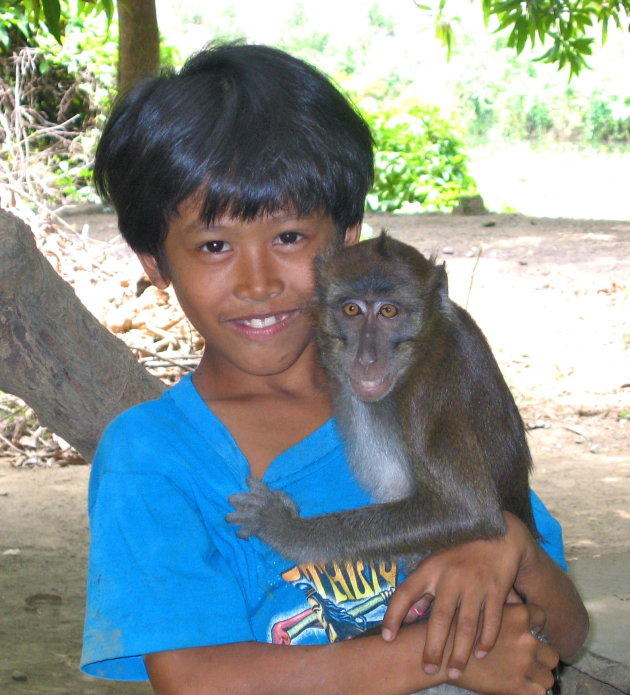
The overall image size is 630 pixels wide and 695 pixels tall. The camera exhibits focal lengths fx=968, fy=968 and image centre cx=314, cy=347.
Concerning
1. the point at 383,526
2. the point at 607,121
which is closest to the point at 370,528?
the point at 383,526

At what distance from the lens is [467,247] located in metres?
12.1

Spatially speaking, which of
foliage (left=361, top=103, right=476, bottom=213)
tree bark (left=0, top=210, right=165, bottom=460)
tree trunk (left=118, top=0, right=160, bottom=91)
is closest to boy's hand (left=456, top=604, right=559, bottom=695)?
tree bark (left=0, top=210, right=165, bottom=460)

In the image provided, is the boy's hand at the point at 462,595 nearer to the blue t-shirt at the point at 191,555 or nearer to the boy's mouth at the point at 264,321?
the blue t-shirt at the point at 191,555

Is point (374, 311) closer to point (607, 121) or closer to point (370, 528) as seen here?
point (370, 528)

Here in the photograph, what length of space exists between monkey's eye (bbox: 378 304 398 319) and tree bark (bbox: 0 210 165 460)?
1332 mm

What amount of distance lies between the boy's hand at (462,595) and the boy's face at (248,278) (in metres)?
0.66

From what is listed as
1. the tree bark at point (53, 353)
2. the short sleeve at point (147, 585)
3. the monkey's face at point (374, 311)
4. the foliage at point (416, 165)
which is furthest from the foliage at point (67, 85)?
the short sleeve at point (147, 585)

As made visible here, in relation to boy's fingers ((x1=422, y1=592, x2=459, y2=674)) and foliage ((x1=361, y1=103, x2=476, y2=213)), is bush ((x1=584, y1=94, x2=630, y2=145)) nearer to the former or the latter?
foliage ((x1=361, y1=103, x2=476, y2=213))

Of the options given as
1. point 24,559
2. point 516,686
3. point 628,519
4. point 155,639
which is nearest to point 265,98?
point 155,639

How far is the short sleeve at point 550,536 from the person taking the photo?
8.96 ft

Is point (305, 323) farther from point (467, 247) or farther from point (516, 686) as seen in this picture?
point (467, 247)

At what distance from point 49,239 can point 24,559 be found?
4243 mm

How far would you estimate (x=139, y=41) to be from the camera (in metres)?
6.63

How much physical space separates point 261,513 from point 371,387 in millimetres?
561
